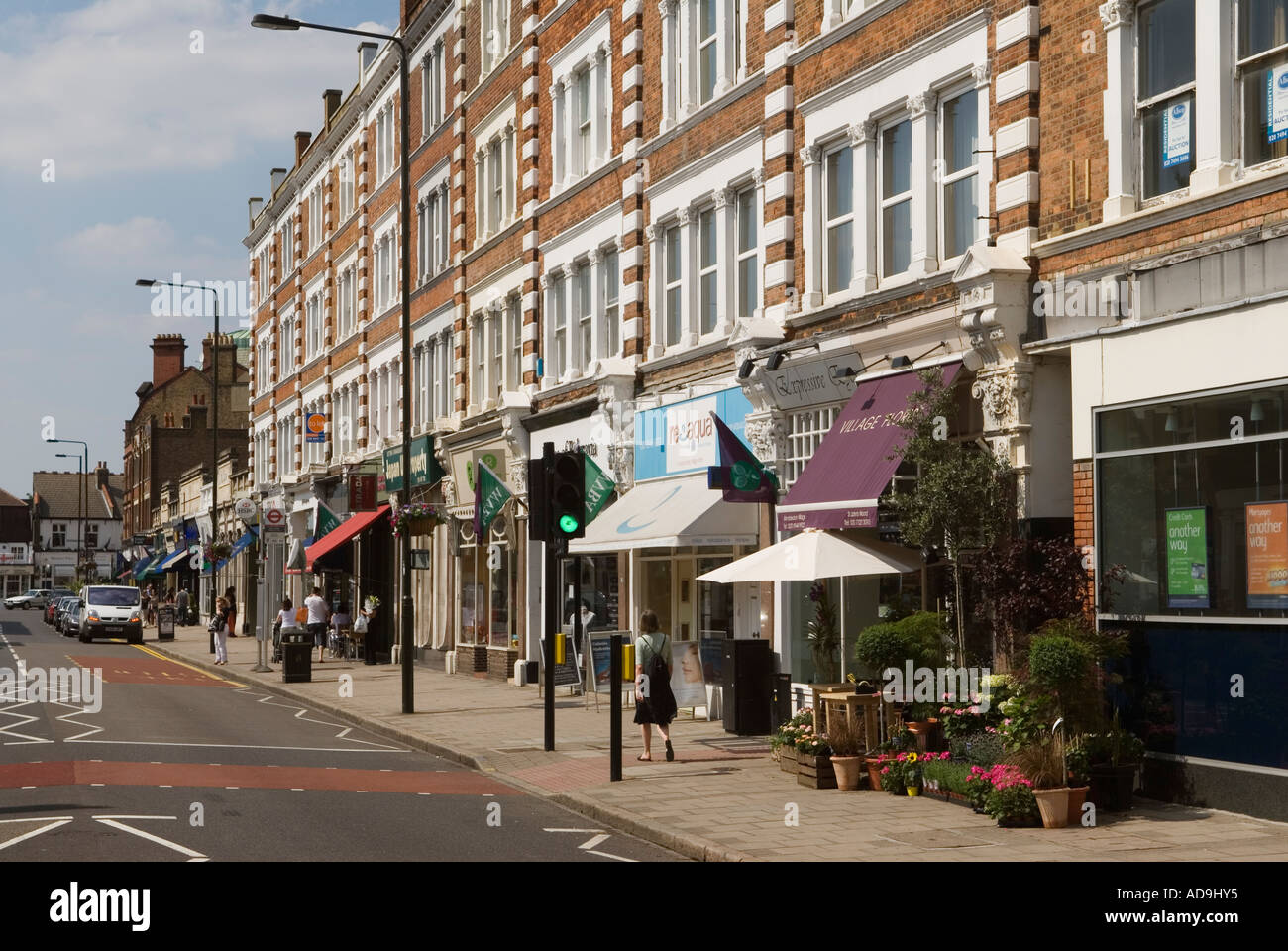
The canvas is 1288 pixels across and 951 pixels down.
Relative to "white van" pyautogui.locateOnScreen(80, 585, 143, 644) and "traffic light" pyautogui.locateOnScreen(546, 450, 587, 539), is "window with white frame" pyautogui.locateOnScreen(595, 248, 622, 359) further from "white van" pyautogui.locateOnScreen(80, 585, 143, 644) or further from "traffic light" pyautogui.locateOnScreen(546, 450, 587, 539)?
"white van" pyautogui.locateOnScreen(80, 585, 143, 644)

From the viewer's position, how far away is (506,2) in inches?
1302

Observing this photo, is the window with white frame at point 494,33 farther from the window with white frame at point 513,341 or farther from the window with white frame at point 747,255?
the window with white frame at point 747,255

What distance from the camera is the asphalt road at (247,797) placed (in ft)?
37.8

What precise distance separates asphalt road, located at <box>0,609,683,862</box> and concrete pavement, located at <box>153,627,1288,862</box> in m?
0.44

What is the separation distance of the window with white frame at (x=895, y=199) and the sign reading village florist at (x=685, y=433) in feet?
12.3

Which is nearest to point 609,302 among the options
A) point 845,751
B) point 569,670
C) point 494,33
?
point 569,670

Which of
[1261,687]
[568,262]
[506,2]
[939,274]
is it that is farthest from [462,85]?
[1261,687]

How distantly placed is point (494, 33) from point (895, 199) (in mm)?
17661

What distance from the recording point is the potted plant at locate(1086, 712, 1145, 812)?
1305 cm

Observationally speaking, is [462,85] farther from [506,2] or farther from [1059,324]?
[1059,324]

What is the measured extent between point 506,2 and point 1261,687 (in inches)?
983

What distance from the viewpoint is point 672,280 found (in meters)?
25.1

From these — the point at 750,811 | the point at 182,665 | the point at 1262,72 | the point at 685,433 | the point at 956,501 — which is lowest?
the point at 182,665

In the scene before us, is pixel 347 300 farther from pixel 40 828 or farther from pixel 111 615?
pixel 40 828
